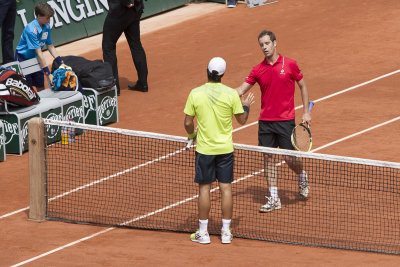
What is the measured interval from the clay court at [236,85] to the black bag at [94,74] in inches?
28.1

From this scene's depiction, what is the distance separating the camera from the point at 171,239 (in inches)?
388

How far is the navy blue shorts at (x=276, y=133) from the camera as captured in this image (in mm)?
10459

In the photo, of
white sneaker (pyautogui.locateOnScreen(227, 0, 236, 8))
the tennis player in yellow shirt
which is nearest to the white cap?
the tennis player in yellow shirt

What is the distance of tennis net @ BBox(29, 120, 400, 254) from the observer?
988 centimetres

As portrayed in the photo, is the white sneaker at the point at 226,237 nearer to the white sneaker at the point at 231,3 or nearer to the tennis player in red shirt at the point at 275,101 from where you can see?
the tennis player in red shirt at the point at 275,101

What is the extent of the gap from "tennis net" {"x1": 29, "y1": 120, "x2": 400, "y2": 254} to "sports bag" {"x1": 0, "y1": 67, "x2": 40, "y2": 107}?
3.01 ft

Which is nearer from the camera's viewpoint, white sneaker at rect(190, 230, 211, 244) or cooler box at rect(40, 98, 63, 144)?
white sneaker at rect(190, 230, 211, 244)

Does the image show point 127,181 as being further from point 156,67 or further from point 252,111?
point 156,67

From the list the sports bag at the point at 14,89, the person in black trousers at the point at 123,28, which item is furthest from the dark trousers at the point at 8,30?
the sports bag at the point at 14,89

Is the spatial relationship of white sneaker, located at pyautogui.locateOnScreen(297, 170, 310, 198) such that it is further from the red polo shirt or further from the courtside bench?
the courtside bench

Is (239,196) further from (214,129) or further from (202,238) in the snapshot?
(214,129)

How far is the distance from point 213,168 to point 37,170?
230cm

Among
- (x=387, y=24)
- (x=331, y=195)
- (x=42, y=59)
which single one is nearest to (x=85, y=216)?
(x=331, y=195)

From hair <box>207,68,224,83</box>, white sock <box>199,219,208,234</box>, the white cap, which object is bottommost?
white sock <box>199,219,208,234</box>
